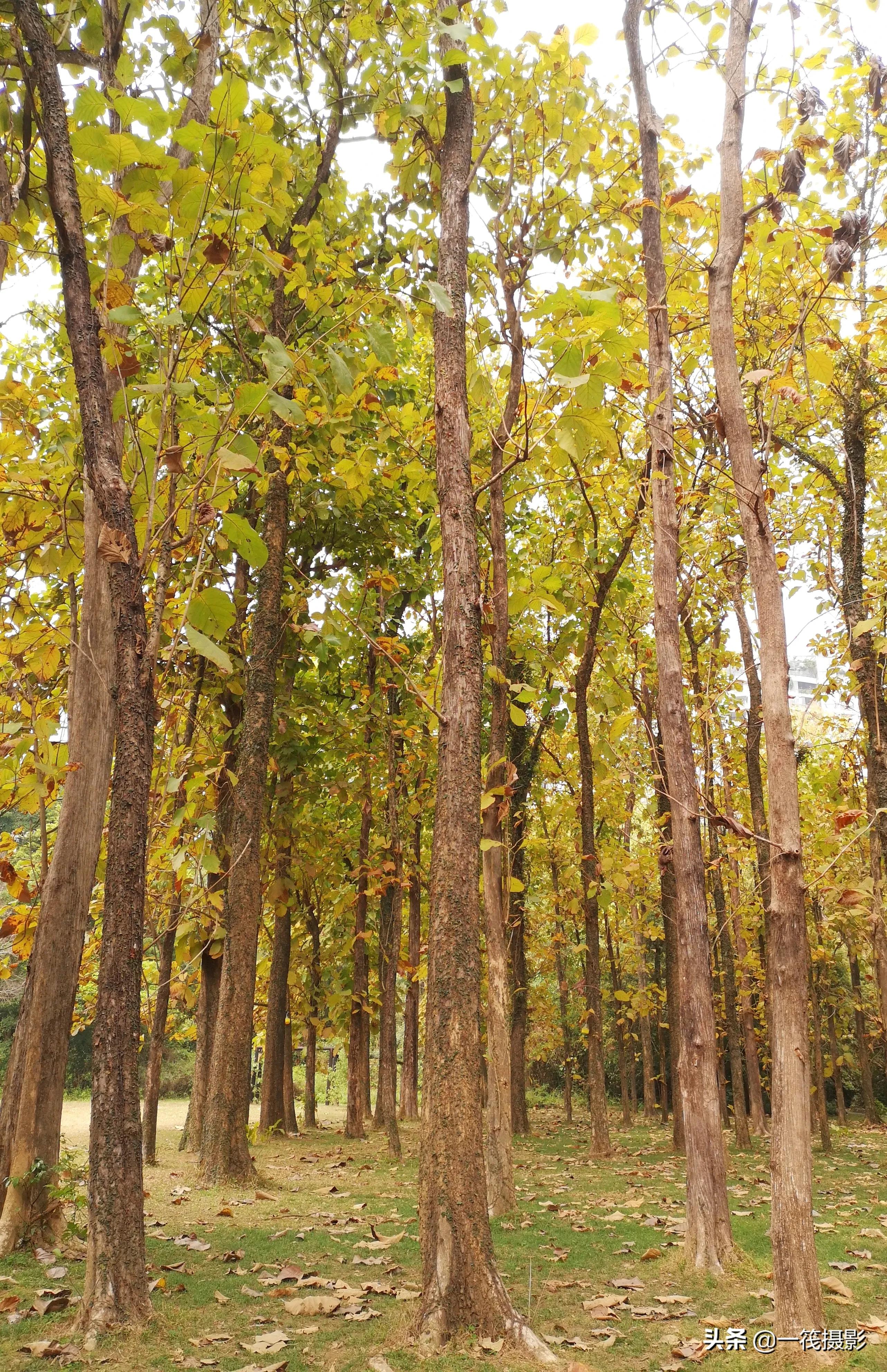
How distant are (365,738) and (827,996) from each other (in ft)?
41.5

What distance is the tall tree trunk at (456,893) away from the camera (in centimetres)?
372

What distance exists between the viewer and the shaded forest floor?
373cm

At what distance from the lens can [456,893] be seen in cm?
420

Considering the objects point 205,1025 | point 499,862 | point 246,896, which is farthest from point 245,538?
point 205,1025

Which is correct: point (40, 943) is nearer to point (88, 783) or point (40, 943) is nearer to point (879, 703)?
point (88, 783)

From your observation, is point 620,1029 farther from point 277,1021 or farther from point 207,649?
point 207,649

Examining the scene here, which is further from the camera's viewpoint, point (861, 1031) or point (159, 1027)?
point (861, 1031)

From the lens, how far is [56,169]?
14.6ft

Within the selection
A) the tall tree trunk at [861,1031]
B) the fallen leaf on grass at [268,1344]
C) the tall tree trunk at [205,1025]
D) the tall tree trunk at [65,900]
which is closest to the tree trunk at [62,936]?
the tall tree trunk at [65,900]

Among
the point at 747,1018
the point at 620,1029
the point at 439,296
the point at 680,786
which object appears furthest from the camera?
the point at 620,1029

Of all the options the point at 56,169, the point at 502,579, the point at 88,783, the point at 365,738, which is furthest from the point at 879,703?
the point at 56,169

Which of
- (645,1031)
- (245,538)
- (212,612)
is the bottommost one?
(645,1031)

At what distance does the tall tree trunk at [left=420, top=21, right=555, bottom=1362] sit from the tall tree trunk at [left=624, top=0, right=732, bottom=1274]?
1.53 metres

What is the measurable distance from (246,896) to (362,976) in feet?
15.9
